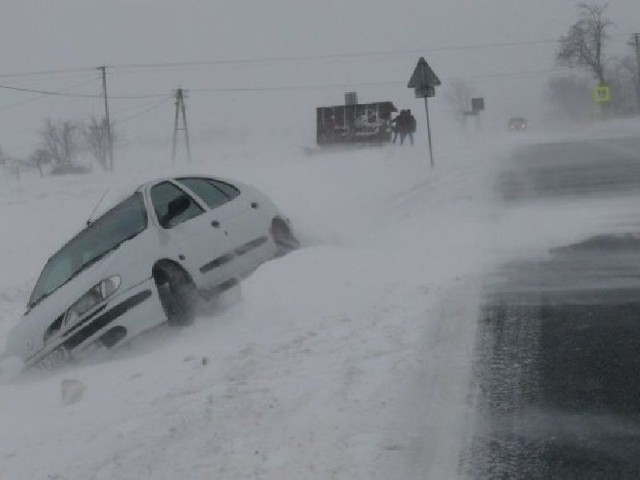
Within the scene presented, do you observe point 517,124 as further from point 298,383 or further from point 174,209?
point 298,383

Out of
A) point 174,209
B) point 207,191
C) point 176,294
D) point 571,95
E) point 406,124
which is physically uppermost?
point 571,95

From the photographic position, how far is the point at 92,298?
5914 millimetres

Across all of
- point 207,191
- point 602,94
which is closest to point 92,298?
point 207,191

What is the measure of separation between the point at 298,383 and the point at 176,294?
94.5 inches

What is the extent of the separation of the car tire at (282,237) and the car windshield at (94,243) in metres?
1.80

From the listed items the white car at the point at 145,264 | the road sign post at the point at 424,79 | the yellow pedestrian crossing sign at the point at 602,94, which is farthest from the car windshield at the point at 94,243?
the yellow pedestrian crossing sign at the point at 602,94

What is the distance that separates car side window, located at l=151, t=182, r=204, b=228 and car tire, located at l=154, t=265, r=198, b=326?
59 cm

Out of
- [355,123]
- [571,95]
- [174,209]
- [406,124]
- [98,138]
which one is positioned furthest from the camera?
[571,95]

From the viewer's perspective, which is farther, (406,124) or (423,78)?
(406,124)

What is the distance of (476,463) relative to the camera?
3.19 m

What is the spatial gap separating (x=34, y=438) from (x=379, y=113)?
31.3m

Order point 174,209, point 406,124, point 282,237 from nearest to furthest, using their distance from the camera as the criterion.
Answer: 1. point 174,209
2. point 282,237
3. point 406,124

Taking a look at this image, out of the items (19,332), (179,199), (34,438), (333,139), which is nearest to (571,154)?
(333,139)

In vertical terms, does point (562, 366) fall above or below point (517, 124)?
below
